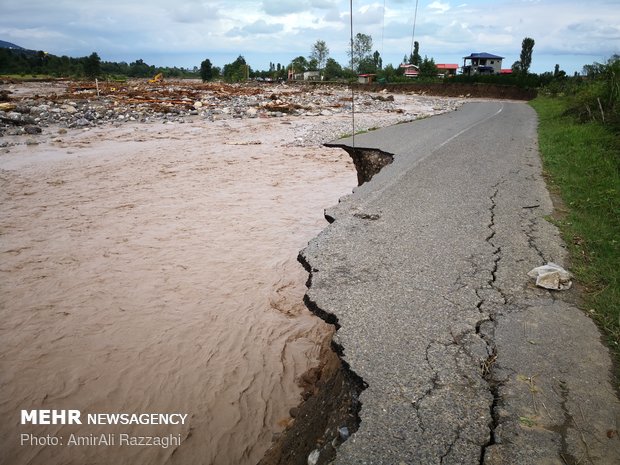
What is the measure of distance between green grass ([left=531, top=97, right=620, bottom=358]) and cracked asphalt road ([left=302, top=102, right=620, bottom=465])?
153 mm

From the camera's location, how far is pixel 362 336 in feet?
8.06

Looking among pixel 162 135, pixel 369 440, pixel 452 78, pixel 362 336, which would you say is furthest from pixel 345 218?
pixel 452 78

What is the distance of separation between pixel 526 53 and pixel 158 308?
7407 cm

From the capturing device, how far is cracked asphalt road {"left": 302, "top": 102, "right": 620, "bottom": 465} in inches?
68.3

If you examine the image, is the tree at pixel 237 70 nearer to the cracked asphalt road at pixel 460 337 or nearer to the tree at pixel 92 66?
the tree at pixel 92 66

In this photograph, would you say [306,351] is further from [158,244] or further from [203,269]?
[158,244]

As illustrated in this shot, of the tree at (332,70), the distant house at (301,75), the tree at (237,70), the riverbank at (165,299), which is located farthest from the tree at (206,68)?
the riverbank at (165,299)

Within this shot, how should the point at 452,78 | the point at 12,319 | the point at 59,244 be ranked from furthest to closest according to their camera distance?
the point at 452,78 < the point at 59,244 < the point at 12,319

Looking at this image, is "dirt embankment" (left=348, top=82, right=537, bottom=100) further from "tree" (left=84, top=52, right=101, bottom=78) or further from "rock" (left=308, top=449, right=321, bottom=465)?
"rock" (left=308, top=449, right=321, bottom=465)

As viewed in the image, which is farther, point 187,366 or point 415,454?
point 187,366

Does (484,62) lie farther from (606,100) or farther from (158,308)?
(158,308)

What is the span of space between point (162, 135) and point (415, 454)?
13.5 m

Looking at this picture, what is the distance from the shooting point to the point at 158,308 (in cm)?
383

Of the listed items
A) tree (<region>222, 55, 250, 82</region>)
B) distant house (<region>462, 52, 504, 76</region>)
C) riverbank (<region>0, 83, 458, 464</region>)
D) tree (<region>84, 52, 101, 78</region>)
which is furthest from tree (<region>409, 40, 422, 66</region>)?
riverbank (<region>0, 83, 458, 464</region>)
